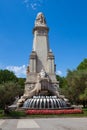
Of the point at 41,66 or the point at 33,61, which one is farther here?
the point at 41,66

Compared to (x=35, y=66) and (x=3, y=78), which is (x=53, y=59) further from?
(x=3, y=78)

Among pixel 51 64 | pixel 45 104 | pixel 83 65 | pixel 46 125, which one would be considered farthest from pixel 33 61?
pixel 46 125

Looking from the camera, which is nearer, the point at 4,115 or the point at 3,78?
the point at 4,115

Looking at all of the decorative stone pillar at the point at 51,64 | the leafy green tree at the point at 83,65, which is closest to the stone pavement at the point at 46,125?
the decorative stone pillar at the point at 51,64

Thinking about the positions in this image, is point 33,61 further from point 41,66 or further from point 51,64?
point 51,64

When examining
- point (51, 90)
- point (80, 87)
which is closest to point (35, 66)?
point (51, 90)

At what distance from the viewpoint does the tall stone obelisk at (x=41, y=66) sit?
4988 centimetres

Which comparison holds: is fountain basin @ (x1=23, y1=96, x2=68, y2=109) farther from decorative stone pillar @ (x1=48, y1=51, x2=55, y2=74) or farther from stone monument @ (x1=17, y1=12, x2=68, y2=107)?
decorative stone pillar @ (x1=48, y1=51, x2=55, y2=74)

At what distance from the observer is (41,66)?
176 ft

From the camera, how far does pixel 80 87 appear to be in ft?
167

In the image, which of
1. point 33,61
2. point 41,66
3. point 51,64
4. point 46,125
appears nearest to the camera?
point 46,125

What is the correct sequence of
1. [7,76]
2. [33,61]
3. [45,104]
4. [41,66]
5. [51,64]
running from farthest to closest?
[7,76], [41,66], [33,61], [51,64], [45,104]

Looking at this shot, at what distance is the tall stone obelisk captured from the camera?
1964 inches

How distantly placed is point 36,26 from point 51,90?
13925 millimetres
